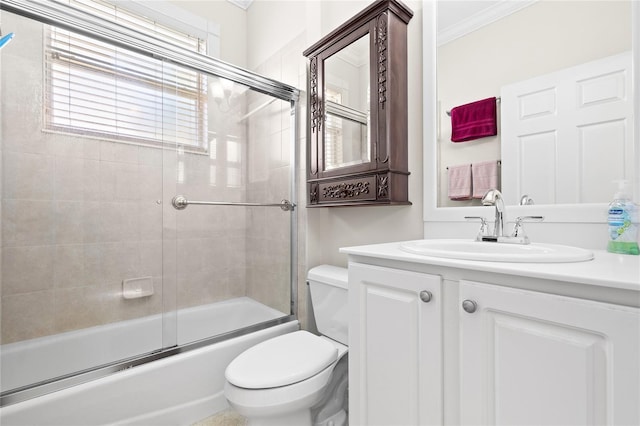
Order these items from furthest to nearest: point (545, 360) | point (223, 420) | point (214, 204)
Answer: point (214, 204)
point (223, 420)
point (545, 360)

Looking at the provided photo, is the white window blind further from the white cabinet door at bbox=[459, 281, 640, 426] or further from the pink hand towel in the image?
the white cabinet door at bbox=[459, 281, 640, 426]

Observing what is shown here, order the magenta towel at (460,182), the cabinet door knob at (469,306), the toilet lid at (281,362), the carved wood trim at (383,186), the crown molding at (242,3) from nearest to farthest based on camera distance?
1. the cabinet door knob at (469,306)
2. the toilet lid at (281,362)
3. the magenta towel at (460,182)
4. the carved wood trim at (383,186)
5. the crown molding at (242,3)

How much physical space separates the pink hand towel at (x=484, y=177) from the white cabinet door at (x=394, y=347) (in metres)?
0.58

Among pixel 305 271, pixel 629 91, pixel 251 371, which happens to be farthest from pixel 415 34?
pixel 251 371

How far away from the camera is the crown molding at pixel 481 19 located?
1.10 m

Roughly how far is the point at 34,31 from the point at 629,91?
229 cm

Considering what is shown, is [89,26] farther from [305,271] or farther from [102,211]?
[305,271]

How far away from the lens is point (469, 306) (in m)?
0.68

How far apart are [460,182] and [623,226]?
1.67ft

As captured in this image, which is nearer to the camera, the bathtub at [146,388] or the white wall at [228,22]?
the bathtub at [146,388]

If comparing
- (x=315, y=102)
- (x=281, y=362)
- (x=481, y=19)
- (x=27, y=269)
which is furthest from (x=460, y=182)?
(x=27, y=269)

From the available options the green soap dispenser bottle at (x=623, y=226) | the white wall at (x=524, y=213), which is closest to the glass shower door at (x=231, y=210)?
the white wall at (x=524, y=213)

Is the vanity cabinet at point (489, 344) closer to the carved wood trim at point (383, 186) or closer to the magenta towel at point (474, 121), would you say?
the carved wood trim at point (383, 186)

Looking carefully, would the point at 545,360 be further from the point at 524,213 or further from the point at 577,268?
the point at 524,213
